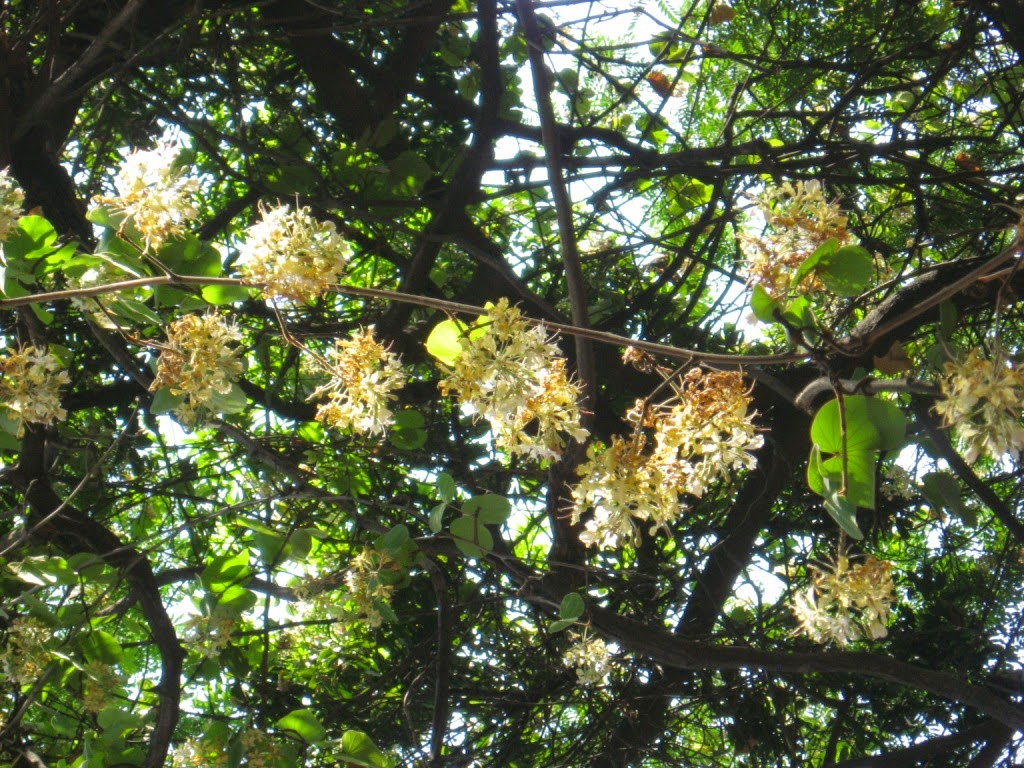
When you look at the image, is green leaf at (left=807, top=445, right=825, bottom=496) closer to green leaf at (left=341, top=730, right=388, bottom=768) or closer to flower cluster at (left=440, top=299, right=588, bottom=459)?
flower cluster at (left=440, top=299, right=588, bottom=459)

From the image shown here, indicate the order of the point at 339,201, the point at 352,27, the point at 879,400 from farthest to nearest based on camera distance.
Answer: the point at 339,201
the point at 352,27
the point at 879,400

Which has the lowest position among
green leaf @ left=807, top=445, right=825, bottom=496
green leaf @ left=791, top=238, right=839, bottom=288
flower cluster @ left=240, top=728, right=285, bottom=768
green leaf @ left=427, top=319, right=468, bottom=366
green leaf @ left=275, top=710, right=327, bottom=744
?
flower cluster @ left=240, top=728, right=285, bottom=768

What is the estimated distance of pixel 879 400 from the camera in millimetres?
1124

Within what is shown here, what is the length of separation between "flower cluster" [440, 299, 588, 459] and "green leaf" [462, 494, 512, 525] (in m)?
0.54

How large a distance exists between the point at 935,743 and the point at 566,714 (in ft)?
4.12

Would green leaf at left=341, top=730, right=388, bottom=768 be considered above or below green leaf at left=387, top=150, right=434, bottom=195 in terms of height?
below

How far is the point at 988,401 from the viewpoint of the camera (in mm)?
1037

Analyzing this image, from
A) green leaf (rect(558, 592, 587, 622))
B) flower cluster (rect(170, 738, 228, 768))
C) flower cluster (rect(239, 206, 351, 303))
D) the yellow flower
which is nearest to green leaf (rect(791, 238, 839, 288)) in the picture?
the yellow flower

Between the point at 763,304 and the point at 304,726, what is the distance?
1468 millimetres

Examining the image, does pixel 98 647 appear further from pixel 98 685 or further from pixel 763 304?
pixel 763 304

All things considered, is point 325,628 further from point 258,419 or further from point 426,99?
point 426,99

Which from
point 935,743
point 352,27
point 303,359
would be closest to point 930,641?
point 935,743

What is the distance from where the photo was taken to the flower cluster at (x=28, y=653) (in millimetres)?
2020

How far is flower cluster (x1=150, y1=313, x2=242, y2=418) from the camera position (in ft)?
4.53
